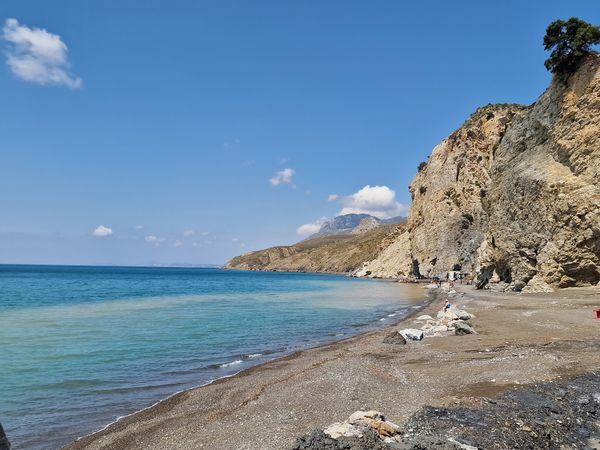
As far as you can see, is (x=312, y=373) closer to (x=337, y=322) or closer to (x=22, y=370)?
(x=22, y=370)

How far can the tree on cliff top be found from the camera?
40531 millimetres

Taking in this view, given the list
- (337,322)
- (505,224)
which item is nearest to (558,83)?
(505,224)

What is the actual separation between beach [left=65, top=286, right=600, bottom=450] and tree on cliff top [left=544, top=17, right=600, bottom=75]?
106ft

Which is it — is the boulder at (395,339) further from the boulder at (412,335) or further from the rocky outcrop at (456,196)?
the rocky outcrop at (456,196)

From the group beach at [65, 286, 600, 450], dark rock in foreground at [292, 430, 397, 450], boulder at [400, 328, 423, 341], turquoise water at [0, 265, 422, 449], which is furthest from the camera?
boulder at [400, 328, 423, 341]

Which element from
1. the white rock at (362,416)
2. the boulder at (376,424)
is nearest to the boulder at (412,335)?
the white rock at (362,416)

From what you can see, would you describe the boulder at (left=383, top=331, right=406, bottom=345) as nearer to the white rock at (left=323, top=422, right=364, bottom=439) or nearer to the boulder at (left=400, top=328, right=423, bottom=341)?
the boulder at (left=400, top=328, right=423, bottom=341)

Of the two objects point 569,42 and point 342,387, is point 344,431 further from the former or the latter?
point 569,42

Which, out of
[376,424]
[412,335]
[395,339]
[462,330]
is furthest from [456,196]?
[376,424]

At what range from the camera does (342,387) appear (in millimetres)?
12367

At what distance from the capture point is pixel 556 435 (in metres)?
7.98

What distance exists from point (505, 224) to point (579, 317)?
26022mm

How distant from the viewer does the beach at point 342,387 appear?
952 cm

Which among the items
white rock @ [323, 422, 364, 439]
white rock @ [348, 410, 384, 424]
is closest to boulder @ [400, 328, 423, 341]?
white rock @ [348, 410, 384, 424]
